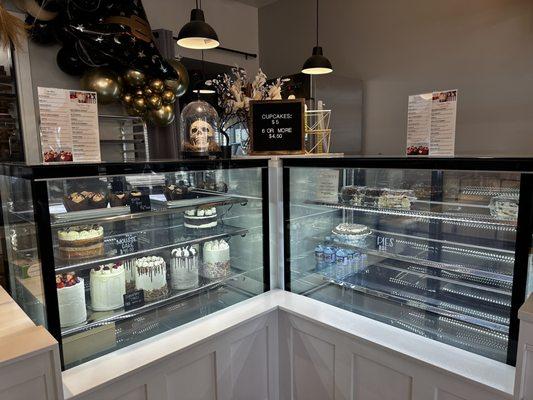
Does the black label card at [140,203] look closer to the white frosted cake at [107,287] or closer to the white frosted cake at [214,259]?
the white frosted cake at [107,287]

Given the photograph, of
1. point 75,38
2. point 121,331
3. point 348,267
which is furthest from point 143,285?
point 75,38

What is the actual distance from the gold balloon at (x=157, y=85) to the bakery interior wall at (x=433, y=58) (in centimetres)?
221

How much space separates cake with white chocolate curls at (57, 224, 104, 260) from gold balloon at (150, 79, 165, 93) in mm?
2283

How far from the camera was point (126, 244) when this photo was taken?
6.28 feet

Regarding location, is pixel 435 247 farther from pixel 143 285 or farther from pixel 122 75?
pixel 122 75

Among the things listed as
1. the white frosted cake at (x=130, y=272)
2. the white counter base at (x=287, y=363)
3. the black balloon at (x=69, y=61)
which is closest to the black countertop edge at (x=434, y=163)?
the white counter base at (x=287, y=363)

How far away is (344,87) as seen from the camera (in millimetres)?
4328

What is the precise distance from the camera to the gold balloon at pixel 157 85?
368 centimetres

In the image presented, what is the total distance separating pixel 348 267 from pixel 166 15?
4.12m

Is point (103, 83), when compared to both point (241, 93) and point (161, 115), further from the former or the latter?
point (241, 93)

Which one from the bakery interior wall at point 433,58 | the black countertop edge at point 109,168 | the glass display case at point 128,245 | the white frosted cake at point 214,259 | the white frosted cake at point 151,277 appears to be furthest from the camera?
the bakery interior wall at point 433,58

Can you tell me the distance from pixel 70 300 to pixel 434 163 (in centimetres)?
167

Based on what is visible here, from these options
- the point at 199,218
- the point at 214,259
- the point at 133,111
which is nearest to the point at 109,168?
the point at 199,218

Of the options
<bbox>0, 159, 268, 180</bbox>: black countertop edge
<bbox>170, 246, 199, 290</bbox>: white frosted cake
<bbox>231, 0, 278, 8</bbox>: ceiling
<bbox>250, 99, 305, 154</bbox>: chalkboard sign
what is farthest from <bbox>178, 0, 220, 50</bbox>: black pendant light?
<bbox>231, 0, 278, 8</bbox>: ceiling
